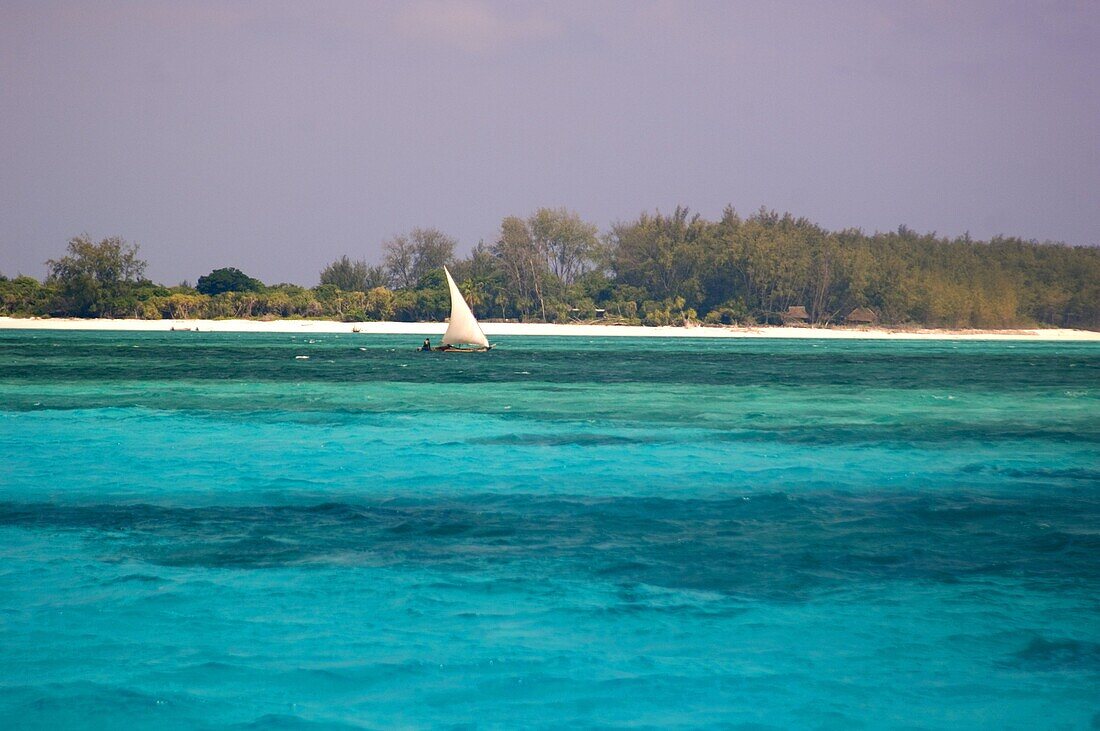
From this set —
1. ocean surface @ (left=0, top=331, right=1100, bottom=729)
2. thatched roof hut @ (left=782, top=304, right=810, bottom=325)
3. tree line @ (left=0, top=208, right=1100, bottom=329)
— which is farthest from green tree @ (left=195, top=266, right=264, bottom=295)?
ocean surface @ (left=0, top=331, right=1100, bottom=729)

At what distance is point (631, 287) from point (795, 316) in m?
17.5

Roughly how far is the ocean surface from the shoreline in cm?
7886

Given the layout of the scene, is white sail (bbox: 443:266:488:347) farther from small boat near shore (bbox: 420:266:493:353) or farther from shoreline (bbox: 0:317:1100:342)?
shoreline (bbox: 0:317:1100:342)

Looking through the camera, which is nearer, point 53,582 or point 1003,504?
point 53,582

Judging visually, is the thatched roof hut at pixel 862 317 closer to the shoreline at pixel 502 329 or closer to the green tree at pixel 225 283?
the shoreline at pixel 502 329

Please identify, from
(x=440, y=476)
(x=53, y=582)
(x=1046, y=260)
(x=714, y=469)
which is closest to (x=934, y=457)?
(x=714, y=469)

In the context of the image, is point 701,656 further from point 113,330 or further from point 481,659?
point 113,330

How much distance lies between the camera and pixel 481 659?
7910 millimetres

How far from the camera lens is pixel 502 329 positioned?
106188 millimetres

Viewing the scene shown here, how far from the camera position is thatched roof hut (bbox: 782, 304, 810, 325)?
114m

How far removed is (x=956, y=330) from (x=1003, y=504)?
11123 centimetres

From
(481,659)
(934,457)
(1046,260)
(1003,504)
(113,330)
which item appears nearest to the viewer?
(481,659)

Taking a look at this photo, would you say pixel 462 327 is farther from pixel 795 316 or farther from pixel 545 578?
pixel 795 316

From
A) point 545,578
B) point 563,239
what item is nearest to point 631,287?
point 563,239
